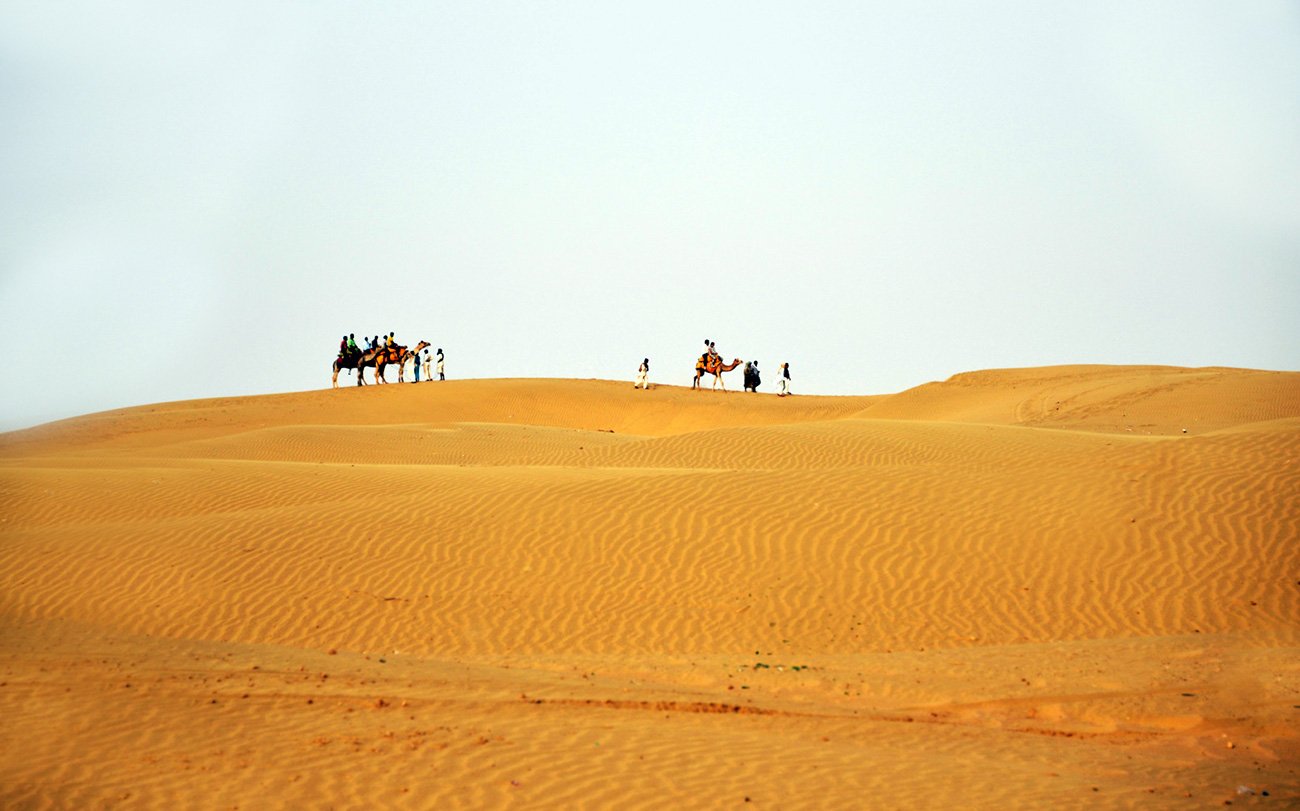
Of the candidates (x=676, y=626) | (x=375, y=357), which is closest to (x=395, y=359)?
(x=375, y=357)

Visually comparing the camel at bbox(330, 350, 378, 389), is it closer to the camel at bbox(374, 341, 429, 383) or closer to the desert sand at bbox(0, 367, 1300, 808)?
the camel at bbox(374, 341, 429, 383)

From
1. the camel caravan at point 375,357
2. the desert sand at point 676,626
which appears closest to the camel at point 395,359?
the camel caravan at point 375,357

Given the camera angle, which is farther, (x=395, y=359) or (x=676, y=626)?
(x=395, y=359)

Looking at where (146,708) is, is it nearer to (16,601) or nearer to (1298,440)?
(16,601)

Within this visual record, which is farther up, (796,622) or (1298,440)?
(1298,440)

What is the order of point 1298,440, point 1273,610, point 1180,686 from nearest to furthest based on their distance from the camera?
point 1180,686, point 1273,610, point 1298,440

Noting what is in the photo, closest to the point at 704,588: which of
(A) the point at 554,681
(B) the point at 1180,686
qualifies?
(A) the point at 554,681

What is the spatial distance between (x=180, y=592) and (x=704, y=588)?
258 inches

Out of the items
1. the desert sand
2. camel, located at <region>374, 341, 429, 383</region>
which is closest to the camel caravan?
camel, located at <region>374, 341, 429, 383</region>

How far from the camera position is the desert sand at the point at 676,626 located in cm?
786

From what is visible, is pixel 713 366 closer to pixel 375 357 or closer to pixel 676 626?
pixel 375 357

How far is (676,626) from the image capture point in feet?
45.9

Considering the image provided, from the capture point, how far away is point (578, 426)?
1806 inches

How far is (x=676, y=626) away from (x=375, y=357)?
123 ft
